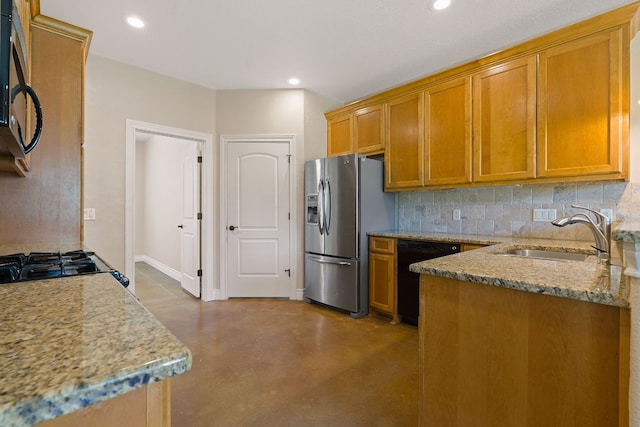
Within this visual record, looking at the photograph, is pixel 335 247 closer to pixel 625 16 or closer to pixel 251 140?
pixel 251 140

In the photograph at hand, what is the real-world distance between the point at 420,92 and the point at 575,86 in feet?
4.08

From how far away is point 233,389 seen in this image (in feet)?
6.41

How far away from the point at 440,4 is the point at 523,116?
1087 mm

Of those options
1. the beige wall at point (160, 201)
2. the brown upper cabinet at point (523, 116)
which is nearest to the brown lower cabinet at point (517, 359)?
the brown upper cabinet at point (523, 116)

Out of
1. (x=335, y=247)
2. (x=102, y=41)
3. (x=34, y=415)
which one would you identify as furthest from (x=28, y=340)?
(x=102, y=41)

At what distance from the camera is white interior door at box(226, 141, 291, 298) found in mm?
3883

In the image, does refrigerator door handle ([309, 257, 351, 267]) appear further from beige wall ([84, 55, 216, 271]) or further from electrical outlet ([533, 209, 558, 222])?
beige wall ([84, 55, 216, 271])

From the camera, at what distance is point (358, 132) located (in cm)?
373

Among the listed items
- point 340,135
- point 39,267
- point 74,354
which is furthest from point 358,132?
point 74,354

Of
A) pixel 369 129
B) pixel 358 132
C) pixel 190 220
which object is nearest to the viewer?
pixel 369 129

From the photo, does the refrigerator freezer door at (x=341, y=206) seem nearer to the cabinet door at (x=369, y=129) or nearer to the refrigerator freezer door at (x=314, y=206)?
the refrigerator freezer door at (x=314, y=206)

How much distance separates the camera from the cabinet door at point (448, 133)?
283cm

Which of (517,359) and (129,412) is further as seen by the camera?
(517,359)

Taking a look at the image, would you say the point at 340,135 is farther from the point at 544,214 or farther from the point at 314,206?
the point at 544,214
